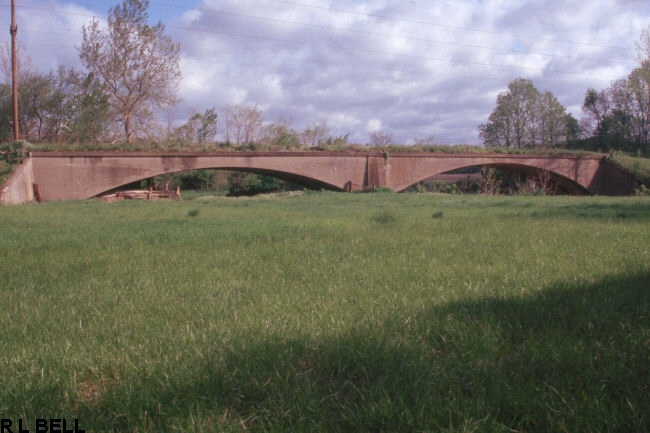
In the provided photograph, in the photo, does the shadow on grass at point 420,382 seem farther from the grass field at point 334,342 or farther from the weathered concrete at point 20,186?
the weathered concrete at point 20,186

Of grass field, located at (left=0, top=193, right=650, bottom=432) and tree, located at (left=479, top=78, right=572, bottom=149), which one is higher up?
tree, located at (left=479, top=78, right=572, bottom=149)

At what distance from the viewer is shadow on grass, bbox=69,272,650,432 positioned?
257 cm

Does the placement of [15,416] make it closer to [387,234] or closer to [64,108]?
[387,234]

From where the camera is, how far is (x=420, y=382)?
117 inches

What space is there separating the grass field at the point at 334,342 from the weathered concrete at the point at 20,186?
65.7 ft

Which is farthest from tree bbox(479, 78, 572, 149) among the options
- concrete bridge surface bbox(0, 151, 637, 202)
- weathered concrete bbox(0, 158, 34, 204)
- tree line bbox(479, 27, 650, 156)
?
weathered concrete bbox(0, 158, 34, 204)

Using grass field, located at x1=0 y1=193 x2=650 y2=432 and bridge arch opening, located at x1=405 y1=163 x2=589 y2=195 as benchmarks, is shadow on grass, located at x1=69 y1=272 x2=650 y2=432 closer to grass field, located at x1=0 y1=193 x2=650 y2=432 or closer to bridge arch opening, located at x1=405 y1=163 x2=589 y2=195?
grass field, located at x1=0 y1=193 x2=650 y2=432

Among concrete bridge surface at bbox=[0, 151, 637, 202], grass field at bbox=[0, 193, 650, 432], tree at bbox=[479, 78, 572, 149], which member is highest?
tree at bbox=[479, 78, 572, 149]

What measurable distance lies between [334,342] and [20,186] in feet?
92.9

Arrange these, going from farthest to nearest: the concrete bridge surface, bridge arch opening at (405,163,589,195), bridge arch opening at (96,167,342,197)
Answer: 1. bridge arch opening at (96,167,342,197)
2. bridge arch opening at (405,163,589,195)
3. the concrete bridge surface

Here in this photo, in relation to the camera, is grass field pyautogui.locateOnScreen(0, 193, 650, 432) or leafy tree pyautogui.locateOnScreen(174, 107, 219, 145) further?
leafy tree pyautogui.locateOnScreen(174, 107, 219, 145)

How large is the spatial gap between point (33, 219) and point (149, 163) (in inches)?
725

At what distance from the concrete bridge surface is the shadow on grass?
82.7ft

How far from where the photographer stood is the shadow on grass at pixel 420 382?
2.57 meters
